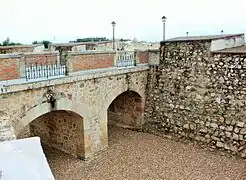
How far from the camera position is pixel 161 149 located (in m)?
10.7

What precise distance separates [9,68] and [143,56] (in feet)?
20.8

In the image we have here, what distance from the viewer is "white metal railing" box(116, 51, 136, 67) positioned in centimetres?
1141

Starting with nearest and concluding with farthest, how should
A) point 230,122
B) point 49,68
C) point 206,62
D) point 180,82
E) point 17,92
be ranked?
point 17,92 < point 49,68 < point 230,122 < point 206,62 < point 180,82

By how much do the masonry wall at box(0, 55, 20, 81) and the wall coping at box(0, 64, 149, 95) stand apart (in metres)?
0.22

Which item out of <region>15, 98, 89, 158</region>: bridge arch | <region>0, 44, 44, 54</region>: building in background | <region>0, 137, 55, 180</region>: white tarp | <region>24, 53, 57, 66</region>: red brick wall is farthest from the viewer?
<region>0, 44, 44, 54</region>: building in background

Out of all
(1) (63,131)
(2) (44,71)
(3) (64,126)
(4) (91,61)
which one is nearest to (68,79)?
(2) (44,71)

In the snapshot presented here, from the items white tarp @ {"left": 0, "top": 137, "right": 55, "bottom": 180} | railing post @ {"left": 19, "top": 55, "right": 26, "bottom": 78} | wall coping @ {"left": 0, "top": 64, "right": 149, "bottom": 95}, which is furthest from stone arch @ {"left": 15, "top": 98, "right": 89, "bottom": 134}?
white tarp @ {"left": 0, "top": 137, "right": 55, "bottom": 180}

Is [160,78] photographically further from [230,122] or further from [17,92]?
[17,92]

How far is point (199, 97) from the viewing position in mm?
11031

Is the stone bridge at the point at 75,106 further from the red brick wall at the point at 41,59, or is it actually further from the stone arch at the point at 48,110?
the red brick wall at the point at 41,59

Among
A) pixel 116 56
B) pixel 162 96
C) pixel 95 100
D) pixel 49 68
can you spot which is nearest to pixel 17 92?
pixel 49 68

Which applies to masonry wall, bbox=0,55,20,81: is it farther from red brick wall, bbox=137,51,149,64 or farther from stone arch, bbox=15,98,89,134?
red brick wall, bbox=137,51,149,64

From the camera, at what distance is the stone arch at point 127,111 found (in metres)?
12.9

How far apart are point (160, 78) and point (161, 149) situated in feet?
10.7
